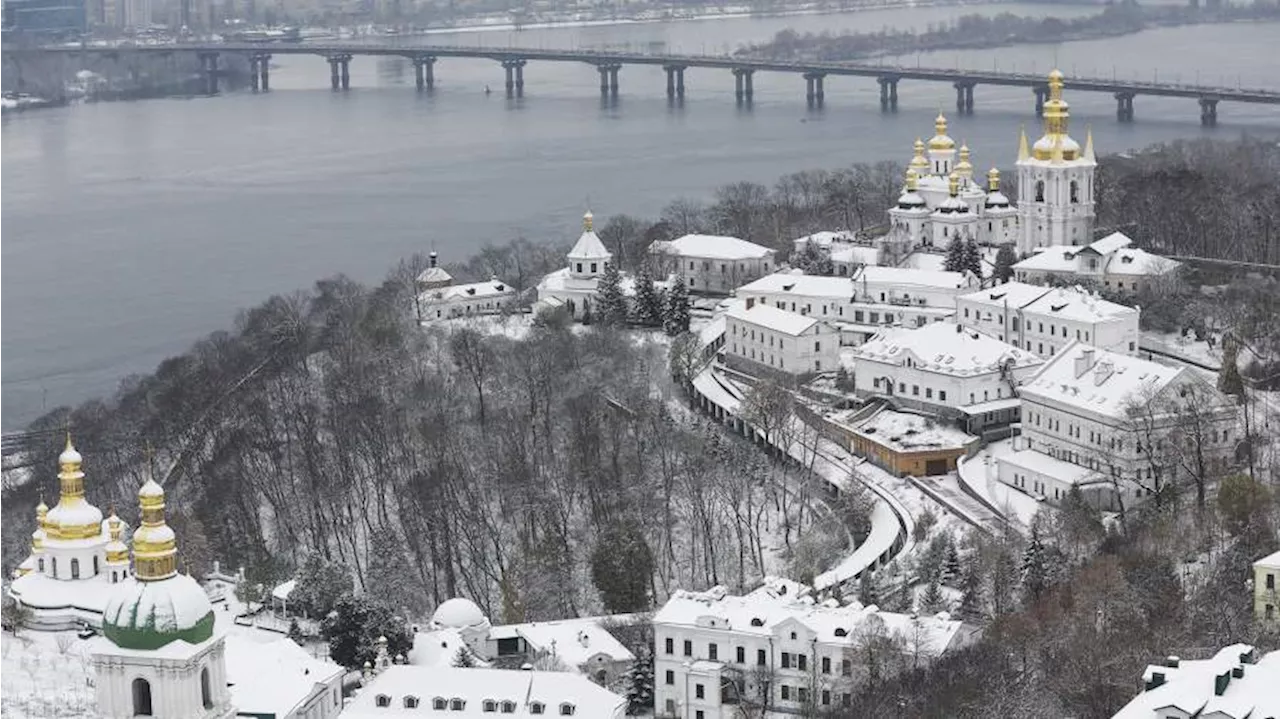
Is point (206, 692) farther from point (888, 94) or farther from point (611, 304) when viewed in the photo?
point (888, 94)

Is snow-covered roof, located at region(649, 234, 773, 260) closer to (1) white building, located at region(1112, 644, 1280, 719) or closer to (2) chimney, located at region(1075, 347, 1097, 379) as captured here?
(2) chimney, located at region(1075, 347, 1097, 379)

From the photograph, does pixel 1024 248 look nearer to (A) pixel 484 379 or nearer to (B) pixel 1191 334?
(B) pixel 1191 334

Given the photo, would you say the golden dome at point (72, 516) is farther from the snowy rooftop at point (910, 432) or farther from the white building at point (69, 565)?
the snowy rooftop at point (910, 432)

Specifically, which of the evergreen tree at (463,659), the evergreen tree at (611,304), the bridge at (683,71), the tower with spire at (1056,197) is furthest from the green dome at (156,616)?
the bridge at (683,71)

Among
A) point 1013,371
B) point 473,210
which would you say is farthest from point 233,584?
point 473,210

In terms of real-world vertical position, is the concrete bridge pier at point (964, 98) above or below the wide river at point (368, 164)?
above

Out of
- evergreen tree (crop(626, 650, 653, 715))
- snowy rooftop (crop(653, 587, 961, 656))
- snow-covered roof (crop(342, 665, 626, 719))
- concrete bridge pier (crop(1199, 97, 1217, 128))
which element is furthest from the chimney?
concrete bridge pier (crop(1199, 97, 1217, 128))

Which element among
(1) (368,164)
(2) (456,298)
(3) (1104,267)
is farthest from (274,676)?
(1) (368,164)

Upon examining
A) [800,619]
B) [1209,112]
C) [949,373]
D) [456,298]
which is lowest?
[800,619]
